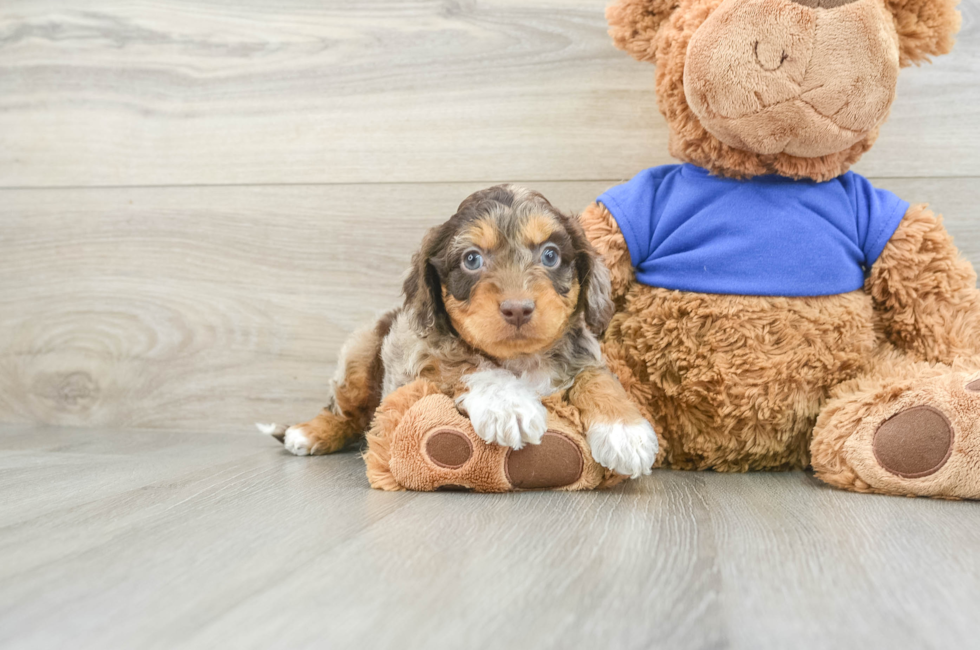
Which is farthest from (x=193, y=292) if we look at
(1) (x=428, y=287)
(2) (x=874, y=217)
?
(2) (x=874, y=217)

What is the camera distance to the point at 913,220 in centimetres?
168

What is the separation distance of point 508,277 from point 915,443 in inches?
32.0

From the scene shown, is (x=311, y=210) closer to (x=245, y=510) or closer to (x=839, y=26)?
(x=245, y=510)

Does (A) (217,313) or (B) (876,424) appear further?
(A) (217,313)

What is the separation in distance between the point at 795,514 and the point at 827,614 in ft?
1.53

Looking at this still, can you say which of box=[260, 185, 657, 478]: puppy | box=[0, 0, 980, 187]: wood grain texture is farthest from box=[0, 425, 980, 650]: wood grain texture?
box=[0, 0, 980, 187]: wood grain texture

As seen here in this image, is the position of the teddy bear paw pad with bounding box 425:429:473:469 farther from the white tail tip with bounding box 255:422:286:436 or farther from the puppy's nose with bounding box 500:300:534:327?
the white tail tip with bounding box 255:422:286:436

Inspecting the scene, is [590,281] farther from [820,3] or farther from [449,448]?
[820,3]

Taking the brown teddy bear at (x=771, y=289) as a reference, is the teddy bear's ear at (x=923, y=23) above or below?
above

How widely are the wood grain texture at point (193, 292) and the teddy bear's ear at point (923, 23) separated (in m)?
0.87

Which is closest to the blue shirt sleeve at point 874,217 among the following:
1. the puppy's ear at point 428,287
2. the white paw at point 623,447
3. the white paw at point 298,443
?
the white paw at point 623,447

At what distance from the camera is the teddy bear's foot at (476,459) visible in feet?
4.73

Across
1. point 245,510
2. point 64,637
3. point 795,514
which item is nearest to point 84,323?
point 245,510

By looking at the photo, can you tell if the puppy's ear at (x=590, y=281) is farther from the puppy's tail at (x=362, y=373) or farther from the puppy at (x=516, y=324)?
the puppy's tail at (x=362, y=373)
